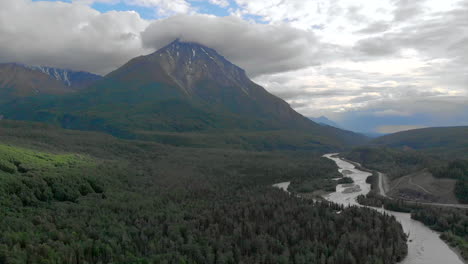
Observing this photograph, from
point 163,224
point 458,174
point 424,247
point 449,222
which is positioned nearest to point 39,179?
point 163,224

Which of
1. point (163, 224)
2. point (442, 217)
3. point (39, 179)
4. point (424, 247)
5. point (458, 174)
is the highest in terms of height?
point (458, 174)

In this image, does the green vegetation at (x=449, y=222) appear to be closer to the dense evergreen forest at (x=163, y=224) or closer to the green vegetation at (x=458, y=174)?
the dense evergreen forest at (x=163, y=224)

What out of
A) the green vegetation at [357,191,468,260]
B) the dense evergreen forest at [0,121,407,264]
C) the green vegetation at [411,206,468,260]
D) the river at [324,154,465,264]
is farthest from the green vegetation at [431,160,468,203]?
the dense evergreen forest at [0,121,407,264]

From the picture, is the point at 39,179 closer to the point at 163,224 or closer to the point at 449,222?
the point at 163,224

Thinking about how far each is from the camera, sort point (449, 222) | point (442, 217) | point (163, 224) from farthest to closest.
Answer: point (442, 217)
point (449, 222)
point (163, 224)

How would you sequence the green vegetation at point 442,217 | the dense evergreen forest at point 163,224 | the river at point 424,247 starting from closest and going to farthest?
the dense evergreen forest at point 163,224 < the river at point 424,247 < the green vegetation at point 442,217

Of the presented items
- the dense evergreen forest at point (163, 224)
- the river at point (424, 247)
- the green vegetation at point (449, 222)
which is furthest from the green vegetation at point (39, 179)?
the green vegetation at point (449, 222)

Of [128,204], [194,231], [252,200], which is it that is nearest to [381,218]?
[252,200]

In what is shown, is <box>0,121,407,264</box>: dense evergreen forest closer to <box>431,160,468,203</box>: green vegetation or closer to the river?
the river

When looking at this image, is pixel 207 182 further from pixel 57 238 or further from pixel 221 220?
pixel 57 238

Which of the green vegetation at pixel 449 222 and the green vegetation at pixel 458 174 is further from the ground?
the green vegetation at pixel 458 174

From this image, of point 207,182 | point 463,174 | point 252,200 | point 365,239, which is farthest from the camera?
point 207,182
